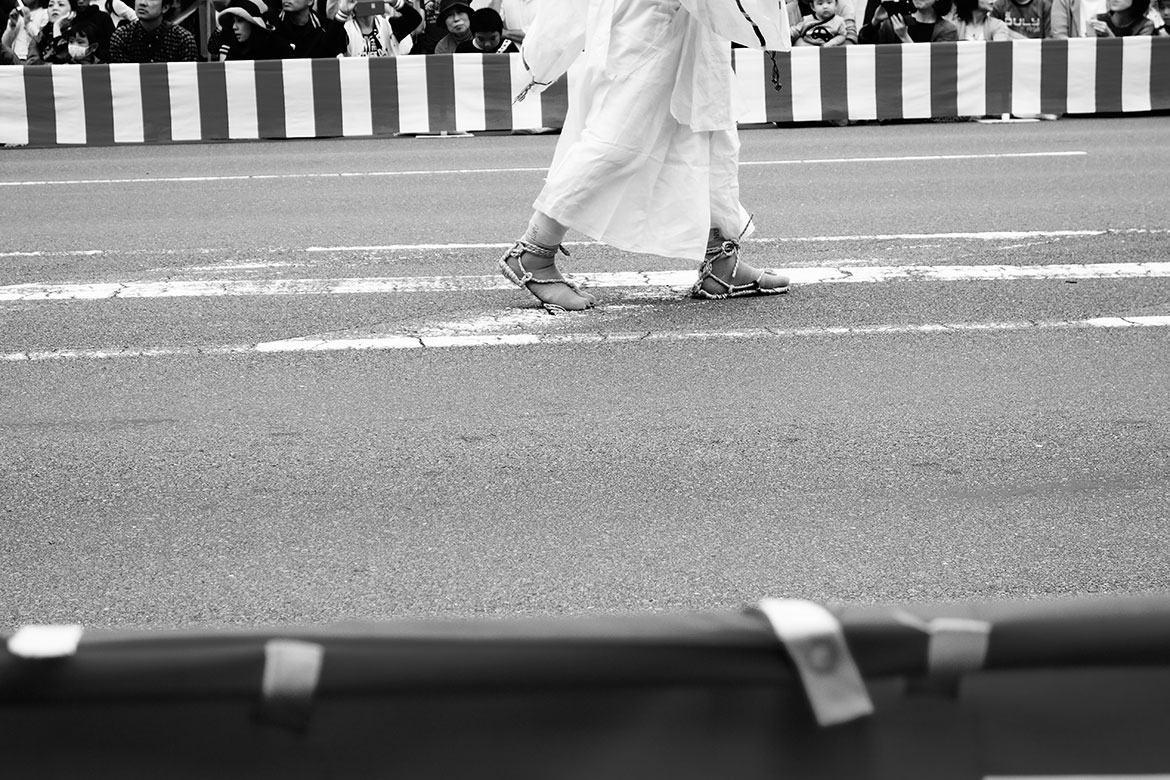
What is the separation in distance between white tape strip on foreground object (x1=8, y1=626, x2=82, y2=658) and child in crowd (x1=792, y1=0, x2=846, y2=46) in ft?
46.0

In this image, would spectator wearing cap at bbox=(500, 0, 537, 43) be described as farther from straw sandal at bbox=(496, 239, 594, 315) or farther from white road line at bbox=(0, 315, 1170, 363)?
white road line at bbox=(0, 315, 1170, 363)

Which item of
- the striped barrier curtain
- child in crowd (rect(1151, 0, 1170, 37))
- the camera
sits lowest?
the striped barrier curtain

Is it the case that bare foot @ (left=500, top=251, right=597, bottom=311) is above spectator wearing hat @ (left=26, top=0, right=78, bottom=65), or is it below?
below

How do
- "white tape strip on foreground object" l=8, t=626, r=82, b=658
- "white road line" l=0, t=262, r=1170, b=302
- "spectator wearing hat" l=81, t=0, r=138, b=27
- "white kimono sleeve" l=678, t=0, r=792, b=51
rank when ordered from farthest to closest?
"spectator wearing hat" l=81, t=0, r=138, b=27 → "white road line" l=0, t=262, r=1170, b=302 → "white kimono sleeve" l=678, t=0, r=792, b=51 → "white tape strip on foreground object" l=8, t=626, r=82, b=658

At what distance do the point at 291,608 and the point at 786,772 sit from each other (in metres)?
2.10

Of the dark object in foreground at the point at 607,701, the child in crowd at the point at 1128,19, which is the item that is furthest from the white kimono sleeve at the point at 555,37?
the child in crowd at the point at 1128,19

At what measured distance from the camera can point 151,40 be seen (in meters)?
14.0

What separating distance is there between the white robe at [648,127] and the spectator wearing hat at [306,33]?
Result: 8.78 m

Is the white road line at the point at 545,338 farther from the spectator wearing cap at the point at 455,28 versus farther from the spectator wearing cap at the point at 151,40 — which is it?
the spectator wearing cap at the point at 455,28

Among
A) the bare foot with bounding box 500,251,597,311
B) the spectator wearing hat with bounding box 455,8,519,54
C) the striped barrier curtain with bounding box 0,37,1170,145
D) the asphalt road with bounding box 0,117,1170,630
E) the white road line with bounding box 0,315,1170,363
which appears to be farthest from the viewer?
the spectator wearing hat with bounding box 455,8,519,54

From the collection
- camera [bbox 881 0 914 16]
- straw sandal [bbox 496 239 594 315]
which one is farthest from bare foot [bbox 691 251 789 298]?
camera [bbox 881 0 914 16]

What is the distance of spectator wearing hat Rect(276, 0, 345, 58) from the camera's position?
46.5 feet

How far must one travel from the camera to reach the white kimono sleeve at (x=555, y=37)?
593 centimetres

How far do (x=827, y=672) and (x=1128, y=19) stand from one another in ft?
48.2
